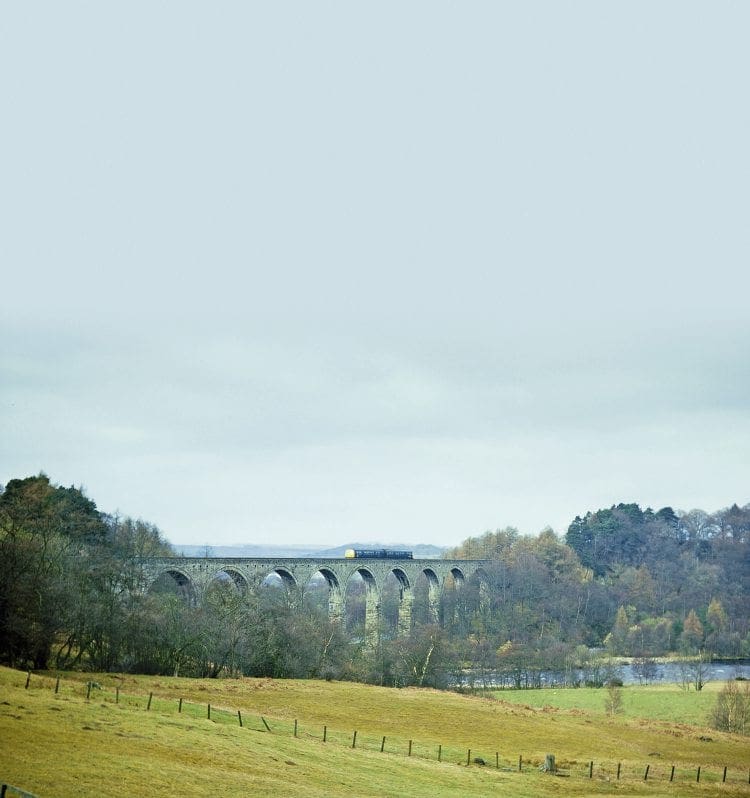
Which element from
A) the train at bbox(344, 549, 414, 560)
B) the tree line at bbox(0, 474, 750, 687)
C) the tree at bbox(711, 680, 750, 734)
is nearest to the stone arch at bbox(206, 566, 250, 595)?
the tree line at bbox(0, 474, 750, 687)

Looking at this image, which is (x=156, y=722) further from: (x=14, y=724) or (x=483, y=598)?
(x=483, y=598)

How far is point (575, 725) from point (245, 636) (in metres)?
19.9

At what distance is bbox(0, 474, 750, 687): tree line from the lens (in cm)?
4438

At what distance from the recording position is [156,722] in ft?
87.1

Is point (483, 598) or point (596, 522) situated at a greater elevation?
point (596, 522)

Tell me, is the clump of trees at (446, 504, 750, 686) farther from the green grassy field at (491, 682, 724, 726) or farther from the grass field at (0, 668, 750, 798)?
the grass field at (0, 668, 750, 798)

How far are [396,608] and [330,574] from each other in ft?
91.2

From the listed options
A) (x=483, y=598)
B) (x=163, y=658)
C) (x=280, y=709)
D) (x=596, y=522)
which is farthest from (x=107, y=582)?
(x=596, y=522)

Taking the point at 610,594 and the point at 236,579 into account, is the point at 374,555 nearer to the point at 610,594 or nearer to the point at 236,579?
the point at 236,579

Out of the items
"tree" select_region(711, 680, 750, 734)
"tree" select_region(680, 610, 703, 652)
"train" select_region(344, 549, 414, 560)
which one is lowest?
"tree" select_region(711, 680, 750, 734)

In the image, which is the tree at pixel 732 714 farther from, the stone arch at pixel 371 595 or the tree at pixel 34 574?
the tree at pixel 34 574

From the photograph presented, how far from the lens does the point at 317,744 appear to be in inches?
1168

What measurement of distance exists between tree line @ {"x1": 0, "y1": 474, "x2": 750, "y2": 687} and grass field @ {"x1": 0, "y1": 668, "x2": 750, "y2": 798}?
4.37 meters

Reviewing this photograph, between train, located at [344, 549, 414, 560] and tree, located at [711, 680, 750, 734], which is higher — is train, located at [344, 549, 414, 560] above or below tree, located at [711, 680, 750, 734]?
above
